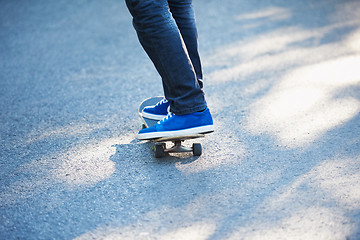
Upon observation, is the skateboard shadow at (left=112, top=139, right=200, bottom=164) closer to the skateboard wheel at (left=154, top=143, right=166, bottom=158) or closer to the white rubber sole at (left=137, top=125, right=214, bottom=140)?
the skateboard wheel at (left=154, top=143, right=166, bottom=158)

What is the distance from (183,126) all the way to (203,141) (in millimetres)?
350

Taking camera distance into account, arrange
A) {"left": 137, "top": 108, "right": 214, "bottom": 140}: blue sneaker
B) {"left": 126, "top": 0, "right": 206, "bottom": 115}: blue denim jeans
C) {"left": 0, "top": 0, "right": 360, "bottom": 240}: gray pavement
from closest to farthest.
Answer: {"left": 0, "top": 0, "right": 360, "bottom": 240}: gray pavement < {"left": 126, "top": 0, "right": 206, "bottom": 115}: blue denim jeans < {"left": 137, "top": 108, "right": 214, "bottom": 140}: blue sneaker

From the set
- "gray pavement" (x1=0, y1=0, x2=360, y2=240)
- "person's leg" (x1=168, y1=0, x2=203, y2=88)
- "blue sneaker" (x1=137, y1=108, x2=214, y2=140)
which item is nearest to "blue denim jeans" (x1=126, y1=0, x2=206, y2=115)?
"blue sneaker" (x1=137, y1=108, x2=214, y2=140)

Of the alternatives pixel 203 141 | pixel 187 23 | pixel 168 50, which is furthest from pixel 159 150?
pixel 187 23

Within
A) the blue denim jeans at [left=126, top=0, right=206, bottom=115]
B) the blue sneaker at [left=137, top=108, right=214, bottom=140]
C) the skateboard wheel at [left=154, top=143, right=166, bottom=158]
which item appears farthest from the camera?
the skateboard wheel at [left=154, top=143, right=166, bottom=158]

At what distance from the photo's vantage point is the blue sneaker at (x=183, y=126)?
2.20 m

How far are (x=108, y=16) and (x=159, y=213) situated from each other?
4.08 meters

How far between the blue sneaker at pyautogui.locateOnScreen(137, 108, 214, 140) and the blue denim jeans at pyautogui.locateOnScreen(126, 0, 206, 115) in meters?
0.03

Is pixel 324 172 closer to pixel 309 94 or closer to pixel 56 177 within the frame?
pixel 309 94

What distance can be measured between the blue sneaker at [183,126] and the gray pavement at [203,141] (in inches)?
7.0

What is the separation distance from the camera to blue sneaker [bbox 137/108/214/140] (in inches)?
86.6

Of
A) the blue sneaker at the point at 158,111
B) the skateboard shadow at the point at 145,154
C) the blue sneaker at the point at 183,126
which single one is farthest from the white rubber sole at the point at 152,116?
the blue sneaker at the point at 183,126

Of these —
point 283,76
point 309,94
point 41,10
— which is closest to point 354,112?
point 309,94

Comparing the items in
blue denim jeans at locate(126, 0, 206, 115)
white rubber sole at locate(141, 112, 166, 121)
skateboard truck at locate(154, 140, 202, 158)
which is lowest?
skateboard truck at locate(154, 140, 202, 158)
